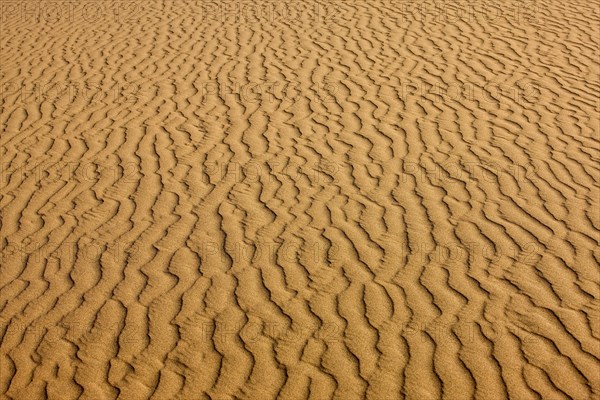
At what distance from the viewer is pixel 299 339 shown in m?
4.57

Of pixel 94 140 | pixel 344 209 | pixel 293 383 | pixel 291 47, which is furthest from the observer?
pixel 291 47

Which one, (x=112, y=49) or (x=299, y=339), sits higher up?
(x=299, y=339)

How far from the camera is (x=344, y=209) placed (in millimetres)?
6090

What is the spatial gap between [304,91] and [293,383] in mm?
5345

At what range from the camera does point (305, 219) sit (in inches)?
235

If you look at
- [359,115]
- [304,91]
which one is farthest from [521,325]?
[304,91]

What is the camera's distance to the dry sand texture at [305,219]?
14.4 ft

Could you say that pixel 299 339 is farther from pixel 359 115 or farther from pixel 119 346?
pixel 359 115

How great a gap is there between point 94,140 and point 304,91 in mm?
2787

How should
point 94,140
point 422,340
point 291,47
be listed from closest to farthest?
point 422,340, point 94,140, point 291,47

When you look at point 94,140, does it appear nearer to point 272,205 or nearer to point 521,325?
point 272,205

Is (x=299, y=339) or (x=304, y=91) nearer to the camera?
(x=299, y=339)

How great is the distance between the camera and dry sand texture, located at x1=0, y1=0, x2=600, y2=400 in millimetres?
4383

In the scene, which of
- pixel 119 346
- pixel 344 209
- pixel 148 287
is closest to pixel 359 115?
pixel 344 209
